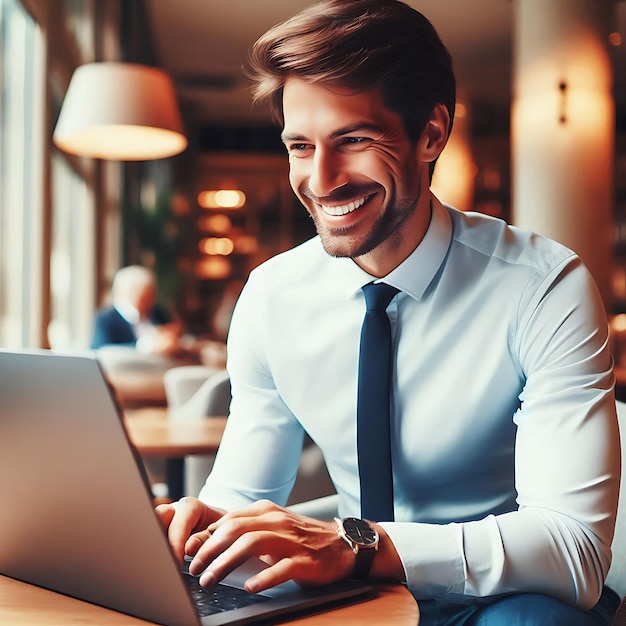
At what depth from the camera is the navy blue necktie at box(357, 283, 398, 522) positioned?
1.26 meters

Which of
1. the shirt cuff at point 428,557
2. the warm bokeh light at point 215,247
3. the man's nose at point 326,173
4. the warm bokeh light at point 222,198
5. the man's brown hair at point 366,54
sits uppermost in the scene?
the man's brown hair at point 366,54

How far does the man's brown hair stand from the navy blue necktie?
1.14 ft

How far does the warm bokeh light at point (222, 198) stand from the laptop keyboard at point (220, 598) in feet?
40.2

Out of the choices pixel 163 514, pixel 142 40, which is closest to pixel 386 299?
pixel 163 514

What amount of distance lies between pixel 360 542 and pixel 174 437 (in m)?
1.61

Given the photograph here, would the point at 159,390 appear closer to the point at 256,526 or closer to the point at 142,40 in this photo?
the point at 256,526

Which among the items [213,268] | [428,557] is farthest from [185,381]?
[213,268]

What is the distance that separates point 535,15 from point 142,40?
13.6 ft

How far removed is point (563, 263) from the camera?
4.17 ft

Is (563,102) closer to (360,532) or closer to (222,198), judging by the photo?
(360,532)

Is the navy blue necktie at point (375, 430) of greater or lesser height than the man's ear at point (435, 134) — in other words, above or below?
below

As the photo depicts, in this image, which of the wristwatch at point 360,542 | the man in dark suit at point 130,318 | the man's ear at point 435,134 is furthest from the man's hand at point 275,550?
the man in dark suit at point 130,318

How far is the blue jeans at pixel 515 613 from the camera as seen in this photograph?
3.26 ft

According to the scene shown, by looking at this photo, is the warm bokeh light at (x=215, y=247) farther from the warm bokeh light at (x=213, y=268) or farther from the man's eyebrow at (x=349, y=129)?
the man's eyebrow at (x=349, y=129)
